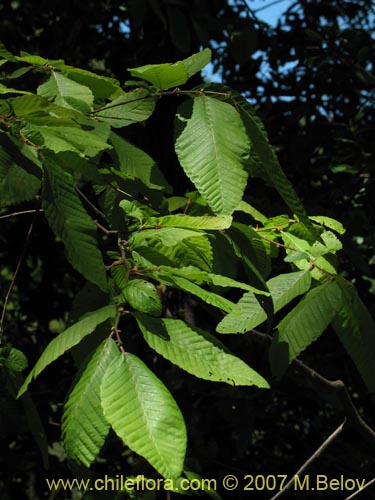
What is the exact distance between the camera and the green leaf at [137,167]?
1230 mm

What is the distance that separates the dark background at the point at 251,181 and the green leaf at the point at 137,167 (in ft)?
2.74

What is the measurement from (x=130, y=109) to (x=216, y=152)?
0.27m

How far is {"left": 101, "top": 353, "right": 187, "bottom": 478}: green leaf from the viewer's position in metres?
0.73

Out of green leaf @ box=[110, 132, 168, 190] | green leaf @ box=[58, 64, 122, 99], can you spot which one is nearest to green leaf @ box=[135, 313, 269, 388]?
green leaf @ box=[110, 132, 168, 190]

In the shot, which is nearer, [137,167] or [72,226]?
[72,226]

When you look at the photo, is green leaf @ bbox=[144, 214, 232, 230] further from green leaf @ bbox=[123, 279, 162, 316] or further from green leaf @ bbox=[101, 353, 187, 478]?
green leaf @ bbox=[101, 353, 187, 478]

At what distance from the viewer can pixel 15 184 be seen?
0.94 meters

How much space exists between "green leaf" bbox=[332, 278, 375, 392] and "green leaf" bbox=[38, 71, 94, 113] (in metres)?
0.57

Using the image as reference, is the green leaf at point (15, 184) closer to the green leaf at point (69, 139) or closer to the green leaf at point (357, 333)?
the green leaf at point (69, 139)

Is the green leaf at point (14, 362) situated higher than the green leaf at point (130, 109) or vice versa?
the green leaf at point (130, 109)

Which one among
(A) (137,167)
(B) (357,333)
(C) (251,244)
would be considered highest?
(A) (137,167)

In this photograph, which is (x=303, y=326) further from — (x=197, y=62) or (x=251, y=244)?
(x=197, y=62)

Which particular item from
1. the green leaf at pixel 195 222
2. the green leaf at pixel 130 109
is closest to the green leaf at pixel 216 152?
the green leaf at pixel 195 222

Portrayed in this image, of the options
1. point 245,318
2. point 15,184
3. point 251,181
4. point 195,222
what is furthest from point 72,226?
point 251,181
